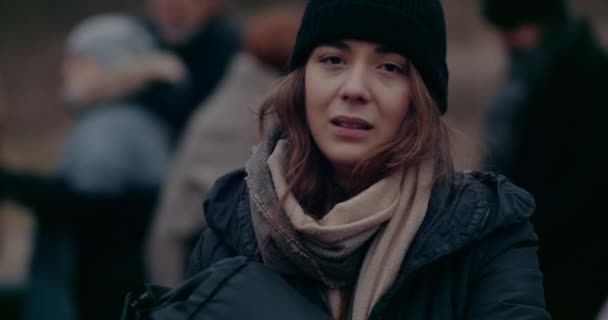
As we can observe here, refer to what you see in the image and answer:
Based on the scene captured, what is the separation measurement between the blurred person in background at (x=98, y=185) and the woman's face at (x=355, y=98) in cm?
283

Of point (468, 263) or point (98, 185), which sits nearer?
point (468, 263)

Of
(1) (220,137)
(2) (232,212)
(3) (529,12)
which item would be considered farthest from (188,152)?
(2) (232,212)

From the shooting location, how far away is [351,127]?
108 inches

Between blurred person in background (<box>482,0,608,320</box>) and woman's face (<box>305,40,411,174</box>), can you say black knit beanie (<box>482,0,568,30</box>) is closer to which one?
blurred person in background (<box>482,0,608,320</box>)

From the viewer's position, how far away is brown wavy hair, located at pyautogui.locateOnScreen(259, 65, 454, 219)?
2740 millimetres

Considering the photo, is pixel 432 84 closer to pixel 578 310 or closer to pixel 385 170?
pixel 385 170

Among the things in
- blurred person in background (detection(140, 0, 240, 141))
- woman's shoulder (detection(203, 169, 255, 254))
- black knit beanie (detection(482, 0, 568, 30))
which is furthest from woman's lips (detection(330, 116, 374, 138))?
blurred person in background (detection(140, 0, 240, 141))

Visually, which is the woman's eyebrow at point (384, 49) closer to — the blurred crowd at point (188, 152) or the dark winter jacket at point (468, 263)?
the dark winter jacket at point (468, 263)

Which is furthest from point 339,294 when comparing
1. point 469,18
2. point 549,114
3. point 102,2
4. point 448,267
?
point 102,2

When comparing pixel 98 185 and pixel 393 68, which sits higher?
pixel 393 68

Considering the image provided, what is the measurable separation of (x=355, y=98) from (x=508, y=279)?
44 cm

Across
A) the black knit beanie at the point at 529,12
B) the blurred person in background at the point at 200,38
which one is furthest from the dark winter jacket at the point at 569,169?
the blurred person in background at the point at 200,38

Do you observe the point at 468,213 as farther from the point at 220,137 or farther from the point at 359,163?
the point at 220,137

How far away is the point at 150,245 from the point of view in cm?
554
